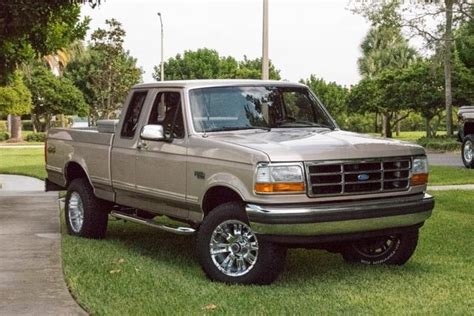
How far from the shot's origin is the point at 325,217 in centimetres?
695

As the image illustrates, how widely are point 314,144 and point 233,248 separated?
1197 mm

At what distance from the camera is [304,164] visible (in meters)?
7.00

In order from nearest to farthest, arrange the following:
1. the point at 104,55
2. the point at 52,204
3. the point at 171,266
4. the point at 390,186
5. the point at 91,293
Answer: the point at 91,293
the point at 390,186
the point at 171,266
the point at 52,204
the point at 104,55

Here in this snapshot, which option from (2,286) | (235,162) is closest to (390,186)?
(235,162)

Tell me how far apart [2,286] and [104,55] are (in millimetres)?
44338

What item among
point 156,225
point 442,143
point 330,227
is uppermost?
point 330,227

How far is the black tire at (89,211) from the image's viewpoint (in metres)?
9.91

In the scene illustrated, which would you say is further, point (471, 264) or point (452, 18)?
point (452, 18)

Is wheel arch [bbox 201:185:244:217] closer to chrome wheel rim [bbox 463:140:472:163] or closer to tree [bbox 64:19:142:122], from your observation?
chrome wheel rim [bbox 463:140:472:163]

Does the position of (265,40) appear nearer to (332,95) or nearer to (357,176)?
(357,176)

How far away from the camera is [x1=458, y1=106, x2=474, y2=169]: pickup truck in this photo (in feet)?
71.2

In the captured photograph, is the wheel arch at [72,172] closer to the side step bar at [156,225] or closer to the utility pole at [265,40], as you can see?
the side step bar at [156,225]

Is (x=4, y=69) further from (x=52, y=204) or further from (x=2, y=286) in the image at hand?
(x=2, y=286)

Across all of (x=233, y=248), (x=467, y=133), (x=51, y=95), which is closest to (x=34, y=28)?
(x=233, y=248)
